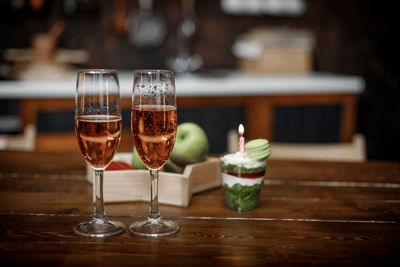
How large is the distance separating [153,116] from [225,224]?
23 cm

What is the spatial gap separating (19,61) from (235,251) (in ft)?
7.83

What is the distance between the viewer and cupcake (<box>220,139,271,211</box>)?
0.88 meters

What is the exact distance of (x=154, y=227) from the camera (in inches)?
30.6

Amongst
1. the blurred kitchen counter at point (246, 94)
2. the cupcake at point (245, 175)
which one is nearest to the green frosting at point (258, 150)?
the cupcake at point (245, 175)

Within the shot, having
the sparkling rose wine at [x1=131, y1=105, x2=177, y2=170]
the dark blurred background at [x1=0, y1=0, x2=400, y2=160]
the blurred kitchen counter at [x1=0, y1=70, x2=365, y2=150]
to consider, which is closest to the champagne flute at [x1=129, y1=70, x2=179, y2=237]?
the sparkling rose wine at [x1=131, y1=105, x2=177, y2=170]

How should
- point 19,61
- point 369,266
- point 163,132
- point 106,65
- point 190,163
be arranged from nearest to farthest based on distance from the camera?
1. point 369,266
2. point 163,132
3. point 190,163
4. point 19,61
5. point 106,65

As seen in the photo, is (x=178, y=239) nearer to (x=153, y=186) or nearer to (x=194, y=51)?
(x=153, y=186)

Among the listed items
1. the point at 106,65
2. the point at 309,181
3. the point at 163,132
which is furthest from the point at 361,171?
the point at 106,65

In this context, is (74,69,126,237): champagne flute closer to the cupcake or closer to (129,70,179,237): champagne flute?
(129,70,179,237): champagne flute

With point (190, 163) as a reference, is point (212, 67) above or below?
above

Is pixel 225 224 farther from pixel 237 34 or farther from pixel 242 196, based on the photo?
pixel 237 34

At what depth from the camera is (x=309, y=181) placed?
112 cm

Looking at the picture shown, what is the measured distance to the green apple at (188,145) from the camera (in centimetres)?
100

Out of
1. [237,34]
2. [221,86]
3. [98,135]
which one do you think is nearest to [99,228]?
[98,135]
